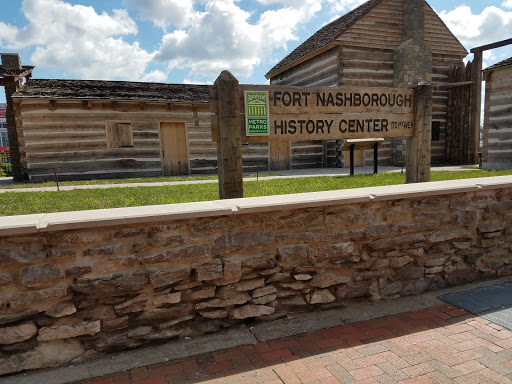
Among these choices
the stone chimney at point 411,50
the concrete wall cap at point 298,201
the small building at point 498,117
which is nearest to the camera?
the concrete wall cap at point 298,201

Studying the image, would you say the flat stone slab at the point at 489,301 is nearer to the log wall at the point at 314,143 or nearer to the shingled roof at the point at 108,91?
the shingled roof at the point at 108,91

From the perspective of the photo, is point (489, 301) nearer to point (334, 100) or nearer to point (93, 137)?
point (334, 100)

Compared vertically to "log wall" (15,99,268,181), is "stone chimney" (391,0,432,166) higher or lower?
higher

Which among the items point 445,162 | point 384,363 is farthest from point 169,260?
point 445,162

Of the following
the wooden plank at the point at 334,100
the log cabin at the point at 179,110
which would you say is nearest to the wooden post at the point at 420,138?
the wooden plank at the point at 334,100

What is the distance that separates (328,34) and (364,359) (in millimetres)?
16713

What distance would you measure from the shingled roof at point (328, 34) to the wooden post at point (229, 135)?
12.5 meters

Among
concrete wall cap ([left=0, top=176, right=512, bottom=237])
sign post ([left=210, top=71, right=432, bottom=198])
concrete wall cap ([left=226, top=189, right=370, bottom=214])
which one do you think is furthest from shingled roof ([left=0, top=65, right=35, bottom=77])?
concrete wall cap ([left=226, top=189, right=370, bottom=214])

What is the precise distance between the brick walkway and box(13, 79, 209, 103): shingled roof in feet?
41.6

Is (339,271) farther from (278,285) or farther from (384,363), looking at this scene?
(384,363)

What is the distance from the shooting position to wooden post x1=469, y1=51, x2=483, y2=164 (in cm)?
1672

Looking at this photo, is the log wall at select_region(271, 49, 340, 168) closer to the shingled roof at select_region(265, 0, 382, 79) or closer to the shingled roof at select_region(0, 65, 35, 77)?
the shingled roof at select_region(265, 0, 382, 79)

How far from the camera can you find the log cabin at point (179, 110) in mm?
12883

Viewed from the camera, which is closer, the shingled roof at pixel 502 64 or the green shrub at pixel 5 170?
the shingled roof at pixel 502 64
